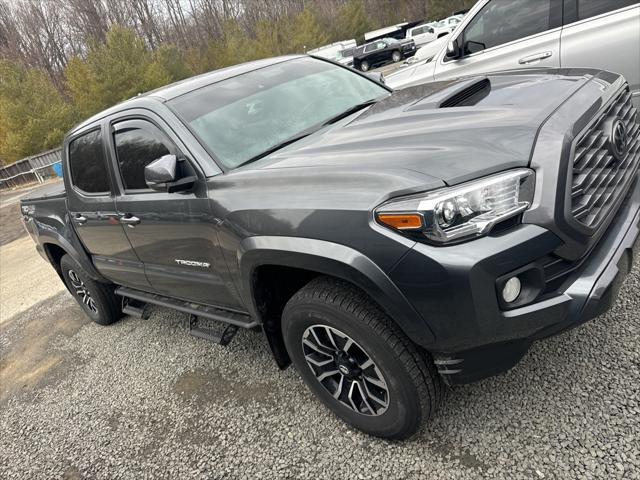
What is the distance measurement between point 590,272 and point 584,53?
3.28 meters

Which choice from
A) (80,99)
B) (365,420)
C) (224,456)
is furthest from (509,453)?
(80,99)

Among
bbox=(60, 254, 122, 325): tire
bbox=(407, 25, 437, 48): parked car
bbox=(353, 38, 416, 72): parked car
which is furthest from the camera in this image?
bbox=(407, 25, 437, 48): parked car

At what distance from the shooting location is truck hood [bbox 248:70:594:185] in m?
1.95

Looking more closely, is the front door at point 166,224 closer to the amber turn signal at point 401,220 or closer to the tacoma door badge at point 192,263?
the tacoma door badge at point 192,263

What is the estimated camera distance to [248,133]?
296 centimetres

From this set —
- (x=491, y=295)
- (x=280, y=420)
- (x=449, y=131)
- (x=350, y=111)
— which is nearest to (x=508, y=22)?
(x=350, y=111)

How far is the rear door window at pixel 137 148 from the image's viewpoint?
303cm

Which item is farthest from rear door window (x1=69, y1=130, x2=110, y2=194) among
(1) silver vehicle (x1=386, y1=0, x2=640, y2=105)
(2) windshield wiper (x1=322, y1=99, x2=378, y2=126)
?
(1) silver vehicle (x1=386, y1=0, x2=640, y2=105)

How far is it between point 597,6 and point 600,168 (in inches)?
120

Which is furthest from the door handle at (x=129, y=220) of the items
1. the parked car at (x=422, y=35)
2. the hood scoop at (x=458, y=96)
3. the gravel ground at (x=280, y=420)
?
the parked car at (x=422, y=35)

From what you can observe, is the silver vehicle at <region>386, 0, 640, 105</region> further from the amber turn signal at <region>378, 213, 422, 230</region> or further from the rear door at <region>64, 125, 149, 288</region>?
the rear door at <region>64, 125, 149, 288</region>

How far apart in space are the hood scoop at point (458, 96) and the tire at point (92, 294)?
352cm

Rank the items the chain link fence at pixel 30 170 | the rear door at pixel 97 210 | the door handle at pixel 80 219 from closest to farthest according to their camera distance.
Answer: the rear door at pixel 97 210, the door handle at pixel 80 219, the chain link fence at pixel 30 170

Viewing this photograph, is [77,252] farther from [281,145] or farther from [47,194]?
[281,145]
